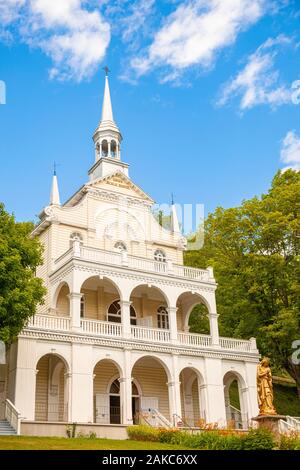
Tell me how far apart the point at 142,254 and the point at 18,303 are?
1516cm

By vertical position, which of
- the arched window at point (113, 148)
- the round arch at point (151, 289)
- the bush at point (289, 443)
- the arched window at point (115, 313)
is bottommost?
the bush at point (289, 443)

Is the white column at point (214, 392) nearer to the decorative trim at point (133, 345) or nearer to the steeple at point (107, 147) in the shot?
the decorative trim at point (133, 345)

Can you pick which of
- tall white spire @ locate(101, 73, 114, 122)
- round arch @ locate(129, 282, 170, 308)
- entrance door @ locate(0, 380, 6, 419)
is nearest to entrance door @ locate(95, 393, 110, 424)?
entrance door @ locate(0, 380, 6, 419)

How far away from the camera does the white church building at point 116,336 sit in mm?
31484

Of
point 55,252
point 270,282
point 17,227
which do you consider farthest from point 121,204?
point 17,227

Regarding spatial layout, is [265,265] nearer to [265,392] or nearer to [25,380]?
[265,392]

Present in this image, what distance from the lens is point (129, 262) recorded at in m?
36.3

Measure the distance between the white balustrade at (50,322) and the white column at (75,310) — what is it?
309mm

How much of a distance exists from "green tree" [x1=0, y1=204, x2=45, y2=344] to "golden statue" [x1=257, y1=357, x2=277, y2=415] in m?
10.3

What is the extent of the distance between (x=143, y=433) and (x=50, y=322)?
7697mm

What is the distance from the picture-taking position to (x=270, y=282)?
3897cm

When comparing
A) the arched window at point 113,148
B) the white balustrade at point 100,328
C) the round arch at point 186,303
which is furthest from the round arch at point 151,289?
the arched window at point 113,148

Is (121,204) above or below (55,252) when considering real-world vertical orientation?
above
